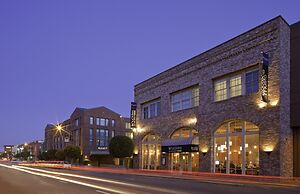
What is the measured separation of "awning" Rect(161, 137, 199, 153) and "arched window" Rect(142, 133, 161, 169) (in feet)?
11.3

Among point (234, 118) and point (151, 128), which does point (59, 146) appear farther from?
point (234, 118)

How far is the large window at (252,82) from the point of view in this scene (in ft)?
116

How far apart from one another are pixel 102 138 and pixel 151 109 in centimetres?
6014

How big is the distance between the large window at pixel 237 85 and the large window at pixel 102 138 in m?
74.6

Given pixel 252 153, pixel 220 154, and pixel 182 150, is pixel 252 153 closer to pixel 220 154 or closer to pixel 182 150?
pixel 220 154

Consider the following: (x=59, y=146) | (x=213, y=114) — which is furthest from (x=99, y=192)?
(x=59, y=146)

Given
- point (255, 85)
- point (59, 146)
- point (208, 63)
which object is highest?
point (208, 63)

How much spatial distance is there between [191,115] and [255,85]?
1080cm

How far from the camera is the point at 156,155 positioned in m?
53.4

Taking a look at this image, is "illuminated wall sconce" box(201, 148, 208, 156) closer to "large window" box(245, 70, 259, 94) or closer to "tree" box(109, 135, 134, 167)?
"large window" box(245, 70, 259, 94)

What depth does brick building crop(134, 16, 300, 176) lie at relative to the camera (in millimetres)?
32969

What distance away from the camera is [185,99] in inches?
1855

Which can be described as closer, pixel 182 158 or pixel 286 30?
pixel 286 30

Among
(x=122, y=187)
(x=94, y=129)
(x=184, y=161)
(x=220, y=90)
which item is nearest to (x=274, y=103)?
(x=220, y=90)
